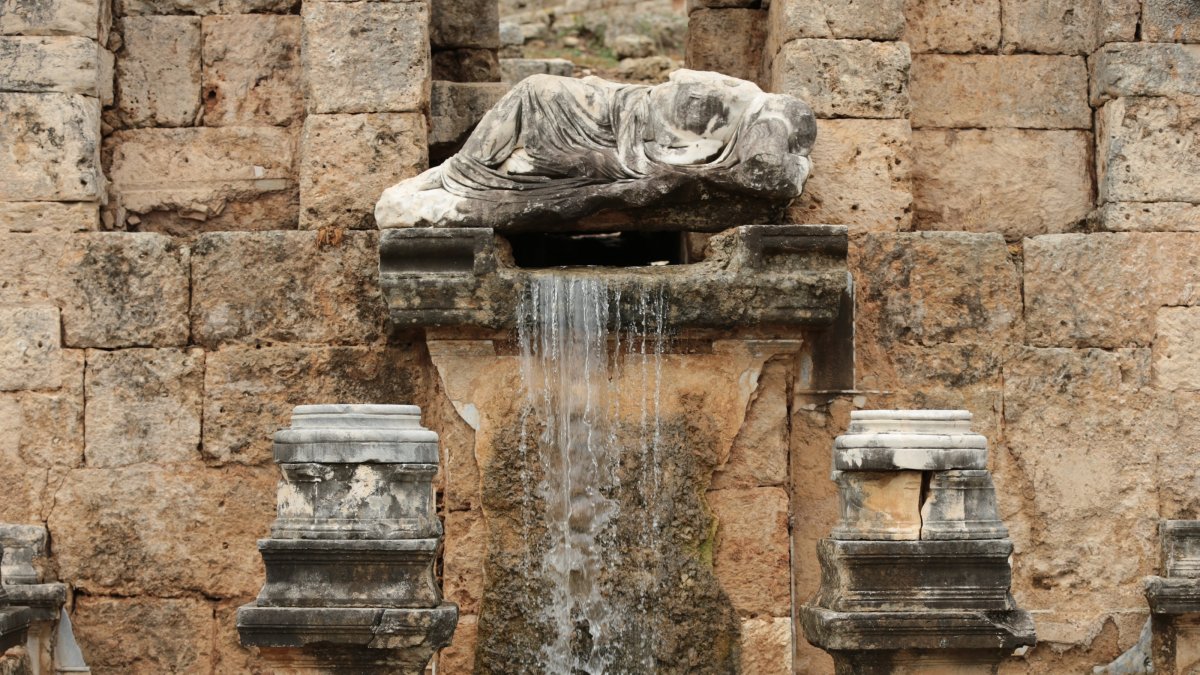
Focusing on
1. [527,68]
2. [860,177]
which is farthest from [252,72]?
[527,68]

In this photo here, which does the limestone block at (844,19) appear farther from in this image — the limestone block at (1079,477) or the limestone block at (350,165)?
the limestone block at (350,165)

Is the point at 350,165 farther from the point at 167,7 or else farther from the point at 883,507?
the point at 883,507

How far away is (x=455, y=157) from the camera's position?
24.8 ft

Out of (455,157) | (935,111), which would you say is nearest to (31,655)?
(455,157)

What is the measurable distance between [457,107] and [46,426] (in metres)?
2.52

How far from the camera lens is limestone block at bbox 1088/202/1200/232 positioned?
793 centimetres

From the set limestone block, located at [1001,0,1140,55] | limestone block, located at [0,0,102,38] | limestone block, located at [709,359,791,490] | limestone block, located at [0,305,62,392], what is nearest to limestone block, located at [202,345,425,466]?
limestone block, located at [0,305,62,392]

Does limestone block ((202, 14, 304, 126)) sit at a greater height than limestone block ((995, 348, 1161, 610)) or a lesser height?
greater

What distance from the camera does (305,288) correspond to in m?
7.70

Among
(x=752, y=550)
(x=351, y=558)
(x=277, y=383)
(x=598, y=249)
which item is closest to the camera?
(x=351, y=558)

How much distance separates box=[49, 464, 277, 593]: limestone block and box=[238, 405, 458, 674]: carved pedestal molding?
1.53 meters

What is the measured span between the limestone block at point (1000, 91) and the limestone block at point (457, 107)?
6.81ft

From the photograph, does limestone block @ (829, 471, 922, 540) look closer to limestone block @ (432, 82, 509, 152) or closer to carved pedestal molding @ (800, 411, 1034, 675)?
carved pedestal molding @ (800, 411, 1034, 675)

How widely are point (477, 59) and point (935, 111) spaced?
96.8 inches
